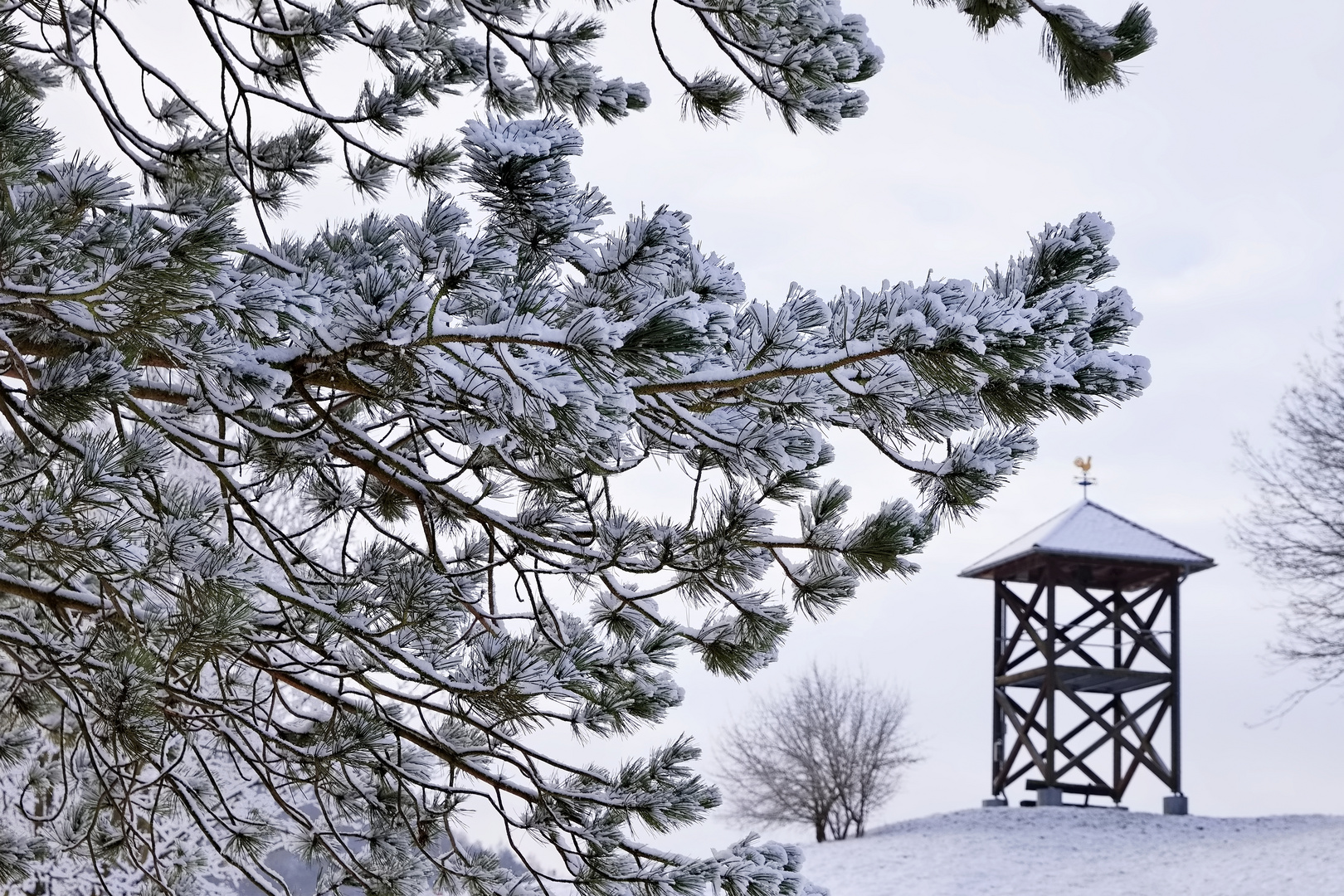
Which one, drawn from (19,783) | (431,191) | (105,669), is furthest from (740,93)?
(19,783)

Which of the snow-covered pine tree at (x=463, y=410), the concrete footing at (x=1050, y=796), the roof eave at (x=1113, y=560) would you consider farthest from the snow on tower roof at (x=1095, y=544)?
the snow-covered pine tree at (x=463, y=410)

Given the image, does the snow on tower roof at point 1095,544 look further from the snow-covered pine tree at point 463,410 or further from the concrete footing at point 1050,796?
the snow-covered pine tree at point 463,410

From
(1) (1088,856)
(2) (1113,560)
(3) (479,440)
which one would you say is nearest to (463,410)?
(3) (479,440)

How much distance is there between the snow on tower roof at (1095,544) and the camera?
1273 centimetres

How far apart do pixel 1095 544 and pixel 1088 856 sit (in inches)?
136

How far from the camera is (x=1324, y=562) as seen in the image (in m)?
12.7

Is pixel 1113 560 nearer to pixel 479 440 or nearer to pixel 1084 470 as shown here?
pixel 1084 470

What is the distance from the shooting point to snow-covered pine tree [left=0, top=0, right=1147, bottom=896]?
2.09m

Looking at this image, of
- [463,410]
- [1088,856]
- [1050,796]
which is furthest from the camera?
[1050,796]

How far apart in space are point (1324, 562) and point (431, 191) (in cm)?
1194

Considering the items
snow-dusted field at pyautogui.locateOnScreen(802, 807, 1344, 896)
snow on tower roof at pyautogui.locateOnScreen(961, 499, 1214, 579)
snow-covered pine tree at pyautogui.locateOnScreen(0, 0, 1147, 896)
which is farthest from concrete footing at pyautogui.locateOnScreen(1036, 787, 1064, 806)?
snow-covered pine tree at pyautogui.locateOnScreen(0, 0, 1147, 896)

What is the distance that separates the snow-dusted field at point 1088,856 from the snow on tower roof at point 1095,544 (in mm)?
2564

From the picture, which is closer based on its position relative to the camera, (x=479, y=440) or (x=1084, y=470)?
(x=479, y=440)

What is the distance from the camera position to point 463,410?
7.49 ft
